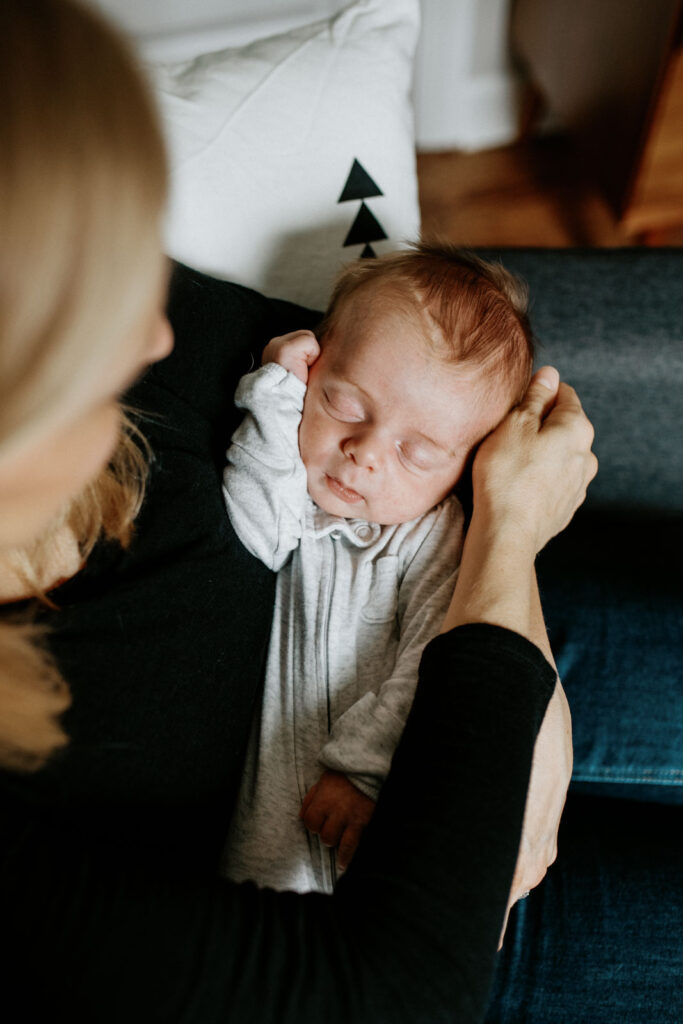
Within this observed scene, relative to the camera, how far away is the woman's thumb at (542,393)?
0.94 metres

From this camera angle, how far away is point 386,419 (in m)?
0.91

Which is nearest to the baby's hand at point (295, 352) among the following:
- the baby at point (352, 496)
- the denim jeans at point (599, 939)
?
the baby at point (352, 496)

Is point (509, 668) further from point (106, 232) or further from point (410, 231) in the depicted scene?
point (410, 231)

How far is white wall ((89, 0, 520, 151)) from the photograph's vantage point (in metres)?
2.11

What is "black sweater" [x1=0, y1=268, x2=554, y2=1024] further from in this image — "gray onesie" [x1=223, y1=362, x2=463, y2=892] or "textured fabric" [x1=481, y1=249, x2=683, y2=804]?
"textured fabric" [x1=481, y1=249, x2=683, y2=804]

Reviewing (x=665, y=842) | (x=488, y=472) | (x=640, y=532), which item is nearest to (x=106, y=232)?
(x=488, y=472)

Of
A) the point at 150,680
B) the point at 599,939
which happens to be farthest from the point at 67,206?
the point at 599,939

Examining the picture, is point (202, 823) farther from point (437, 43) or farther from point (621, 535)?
point (437, 43)

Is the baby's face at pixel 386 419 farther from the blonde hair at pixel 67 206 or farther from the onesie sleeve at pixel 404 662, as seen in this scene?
the blonde hair at pixel 67 206

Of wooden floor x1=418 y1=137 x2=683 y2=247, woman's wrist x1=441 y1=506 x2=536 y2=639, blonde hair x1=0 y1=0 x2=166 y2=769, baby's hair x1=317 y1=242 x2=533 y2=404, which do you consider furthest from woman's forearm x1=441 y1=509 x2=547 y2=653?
wooden floor x1=418 y1=137 x2=683 y2=247

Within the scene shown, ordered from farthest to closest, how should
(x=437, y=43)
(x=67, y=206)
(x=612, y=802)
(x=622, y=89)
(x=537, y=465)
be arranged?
(x=437, y=43), (x=622, y=89), (x=612, y=802), (x=537, y=465), (x=67, y=206)

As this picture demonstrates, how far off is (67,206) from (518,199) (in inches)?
91.8

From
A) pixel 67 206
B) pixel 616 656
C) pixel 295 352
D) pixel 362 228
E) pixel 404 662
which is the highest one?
pixel 67 206

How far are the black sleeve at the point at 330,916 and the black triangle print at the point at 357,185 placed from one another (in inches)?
29.1
